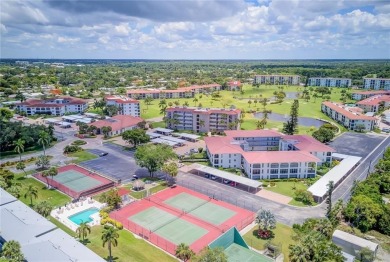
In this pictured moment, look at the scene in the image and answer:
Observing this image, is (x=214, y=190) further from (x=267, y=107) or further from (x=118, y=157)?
(x=267, y=107)

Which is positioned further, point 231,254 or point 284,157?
point 284,157

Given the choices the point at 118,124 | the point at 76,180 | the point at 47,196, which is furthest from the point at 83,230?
the point at 118,124

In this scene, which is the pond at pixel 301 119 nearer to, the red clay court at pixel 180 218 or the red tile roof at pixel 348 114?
the red tile roof at pixel 348 114

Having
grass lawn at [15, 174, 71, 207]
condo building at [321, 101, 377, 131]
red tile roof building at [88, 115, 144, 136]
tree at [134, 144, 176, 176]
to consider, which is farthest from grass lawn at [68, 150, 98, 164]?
condo building at [321, 101, 377, 131]

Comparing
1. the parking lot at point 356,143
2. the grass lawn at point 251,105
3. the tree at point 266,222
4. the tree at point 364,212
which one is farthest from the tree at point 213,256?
the grass lawn at point 251,105

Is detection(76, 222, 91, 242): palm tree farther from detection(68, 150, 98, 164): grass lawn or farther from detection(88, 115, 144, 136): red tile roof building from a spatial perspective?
detection(88, 115, 144, 136): red tile roof building

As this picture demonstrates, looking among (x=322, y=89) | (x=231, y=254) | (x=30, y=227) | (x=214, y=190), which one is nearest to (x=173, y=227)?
Answer: (x=231, y=254)

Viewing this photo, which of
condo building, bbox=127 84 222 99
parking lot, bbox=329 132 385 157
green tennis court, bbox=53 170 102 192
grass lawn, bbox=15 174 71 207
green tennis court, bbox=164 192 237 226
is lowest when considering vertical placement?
green tennis court, bbox=164 192 237 226
